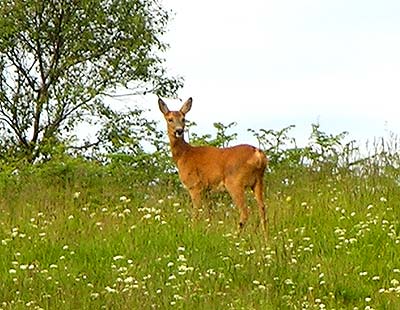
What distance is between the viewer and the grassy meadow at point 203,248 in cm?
839

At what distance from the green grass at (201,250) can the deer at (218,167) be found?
19 centimetres

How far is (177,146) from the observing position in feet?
43.7

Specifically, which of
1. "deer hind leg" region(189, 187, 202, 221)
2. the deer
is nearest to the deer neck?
the deer

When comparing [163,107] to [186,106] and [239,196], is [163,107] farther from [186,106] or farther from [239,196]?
[239,196]

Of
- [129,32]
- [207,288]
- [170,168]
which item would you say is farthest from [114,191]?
[129,32]

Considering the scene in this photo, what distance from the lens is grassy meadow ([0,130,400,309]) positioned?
8.39 metres

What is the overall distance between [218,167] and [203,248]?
9.01 ft

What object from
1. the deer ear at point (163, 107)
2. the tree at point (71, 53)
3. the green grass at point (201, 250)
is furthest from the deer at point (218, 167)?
the tree at point (71, 53)

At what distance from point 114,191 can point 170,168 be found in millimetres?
2100

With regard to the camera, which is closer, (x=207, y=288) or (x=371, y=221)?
(x=207, y=288)

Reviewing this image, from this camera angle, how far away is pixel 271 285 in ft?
28.3

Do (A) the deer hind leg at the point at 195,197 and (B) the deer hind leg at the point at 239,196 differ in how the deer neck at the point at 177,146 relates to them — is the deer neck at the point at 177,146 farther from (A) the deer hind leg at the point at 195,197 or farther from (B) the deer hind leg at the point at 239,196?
(B) the deer hind leg at the point at 239,196

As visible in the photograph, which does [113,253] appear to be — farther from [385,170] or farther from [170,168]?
[170,168]

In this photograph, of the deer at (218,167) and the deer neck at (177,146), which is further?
the deer neck at (177,146)
